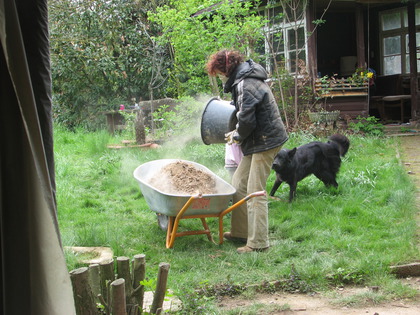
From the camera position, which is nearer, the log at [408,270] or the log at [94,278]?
the log at [94,278]

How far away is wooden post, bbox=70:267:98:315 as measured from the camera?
2.36 meters

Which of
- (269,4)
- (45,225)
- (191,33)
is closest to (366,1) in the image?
(269,4)

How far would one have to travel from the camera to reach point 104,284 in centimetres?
266

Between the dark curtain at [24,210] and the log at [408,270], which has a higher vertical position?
the dark curtain at [24,210]

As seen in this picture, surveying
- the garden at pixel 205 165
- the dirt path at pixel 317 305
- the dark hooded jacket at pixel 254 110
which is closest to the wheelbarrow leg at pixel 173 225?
the garden at pixel 205 165

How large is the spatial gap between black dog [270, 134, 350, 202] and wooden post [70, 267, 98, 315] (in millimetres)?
4160

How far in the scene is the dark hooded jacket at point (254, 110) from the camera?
473cm

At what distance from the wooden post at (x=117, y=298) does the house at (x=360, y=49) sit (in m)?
10.0

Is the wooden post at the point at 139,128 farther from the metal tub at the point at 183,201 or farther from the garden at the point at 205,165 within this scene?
the metal tub at the point at 183,201

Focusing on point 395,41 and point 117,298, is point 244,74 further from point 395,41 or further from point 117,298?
point 395,41

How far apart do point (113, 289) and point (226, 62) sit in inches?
120

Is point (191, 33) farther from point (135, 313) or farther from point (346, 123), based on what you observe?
point (135, 313)

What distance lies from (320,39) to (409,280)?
1182 centimetres

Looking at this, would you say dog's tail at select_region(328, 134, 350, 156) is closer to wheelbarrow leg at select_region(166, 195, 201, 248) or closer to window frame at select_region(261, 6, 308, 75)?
wheelbarrow leg at select_region(166, 195, 201, 248)
